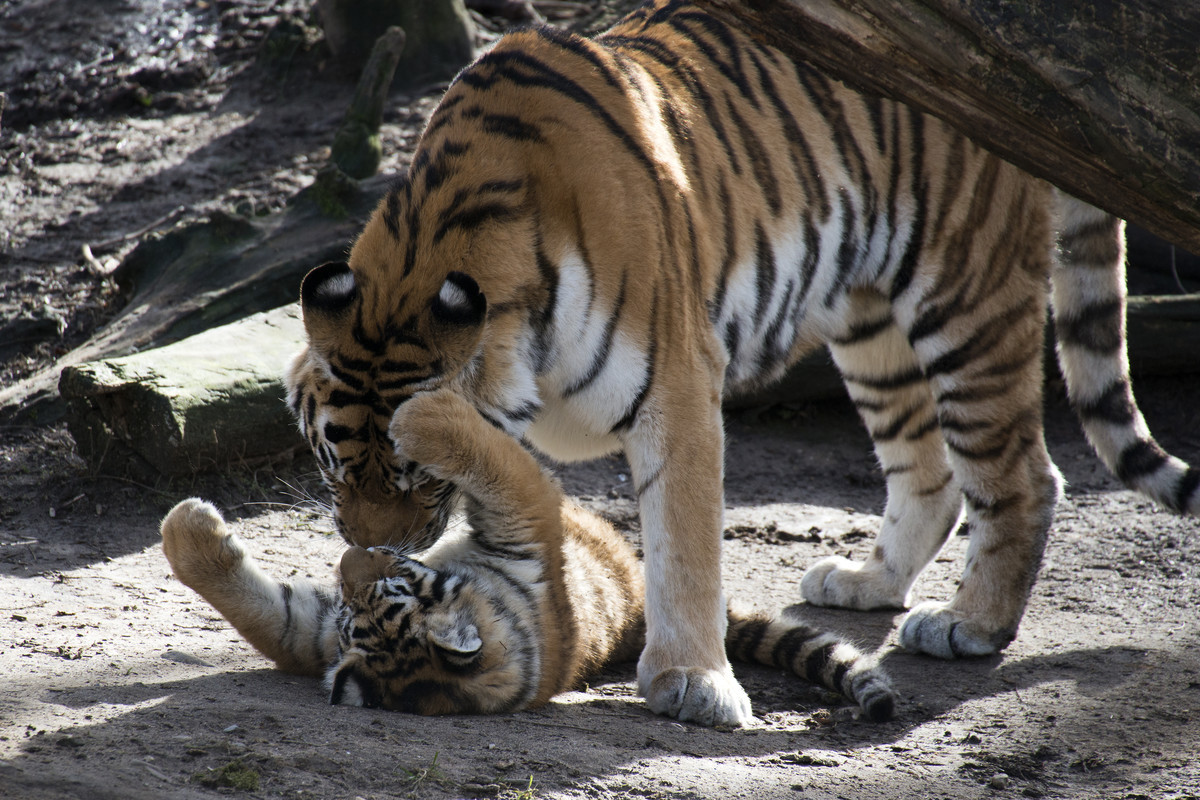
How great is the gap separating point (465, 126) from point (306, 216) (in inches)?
109

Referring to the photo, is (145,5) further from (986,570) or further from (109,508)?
(986,570)

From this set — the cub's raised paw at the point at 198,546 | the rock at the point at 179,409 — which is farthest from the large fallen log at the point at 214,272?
the cub's raised paw at the point at 198,546

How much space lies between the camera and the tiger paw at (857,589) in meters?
4.11

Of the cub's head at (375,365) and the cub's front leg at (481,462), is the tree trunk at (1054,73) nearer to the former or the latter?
the cub's head at (375,365)

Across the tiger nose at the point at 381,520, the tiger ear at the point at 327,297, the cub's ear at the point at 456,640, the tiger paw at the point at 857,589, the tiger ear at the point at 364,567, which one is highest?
the tiger ear at the point at 327,297

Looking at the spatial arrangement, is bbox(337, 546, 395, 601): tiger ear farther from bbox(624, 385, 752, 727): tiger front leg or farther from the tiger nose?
bbox(624, 385, 752, 727): tiger front leg

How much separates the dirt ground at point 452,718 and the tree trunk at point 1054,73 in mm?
1421

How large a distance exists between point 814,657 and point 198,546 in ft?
5.90

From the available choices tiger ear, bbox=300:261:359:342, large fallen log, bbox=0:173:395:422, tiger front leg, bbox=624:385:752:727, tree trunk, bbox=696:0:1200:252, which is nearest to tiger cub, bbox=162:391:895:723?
tiger front leg, bbox=624:385:752:727

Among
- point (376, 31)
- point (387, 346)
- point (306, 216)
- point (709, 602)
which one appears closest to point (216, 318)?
point (306, 216)

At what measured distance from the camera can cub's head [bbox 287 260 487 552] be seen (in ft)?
8.63

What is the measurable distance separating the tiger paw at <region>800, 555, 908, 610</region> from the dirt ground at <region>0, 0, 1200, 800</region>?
0.08 m

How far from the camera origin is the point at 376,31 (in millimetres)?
8398

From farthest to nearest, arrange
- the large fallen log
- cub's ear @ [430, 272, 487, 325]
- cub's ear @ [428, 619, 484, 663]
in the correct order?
1. the large fallen log
2. cub's ear @ [428, 619, 484, 663]
3. cub's ear @ [430, 272, 487, 325]
